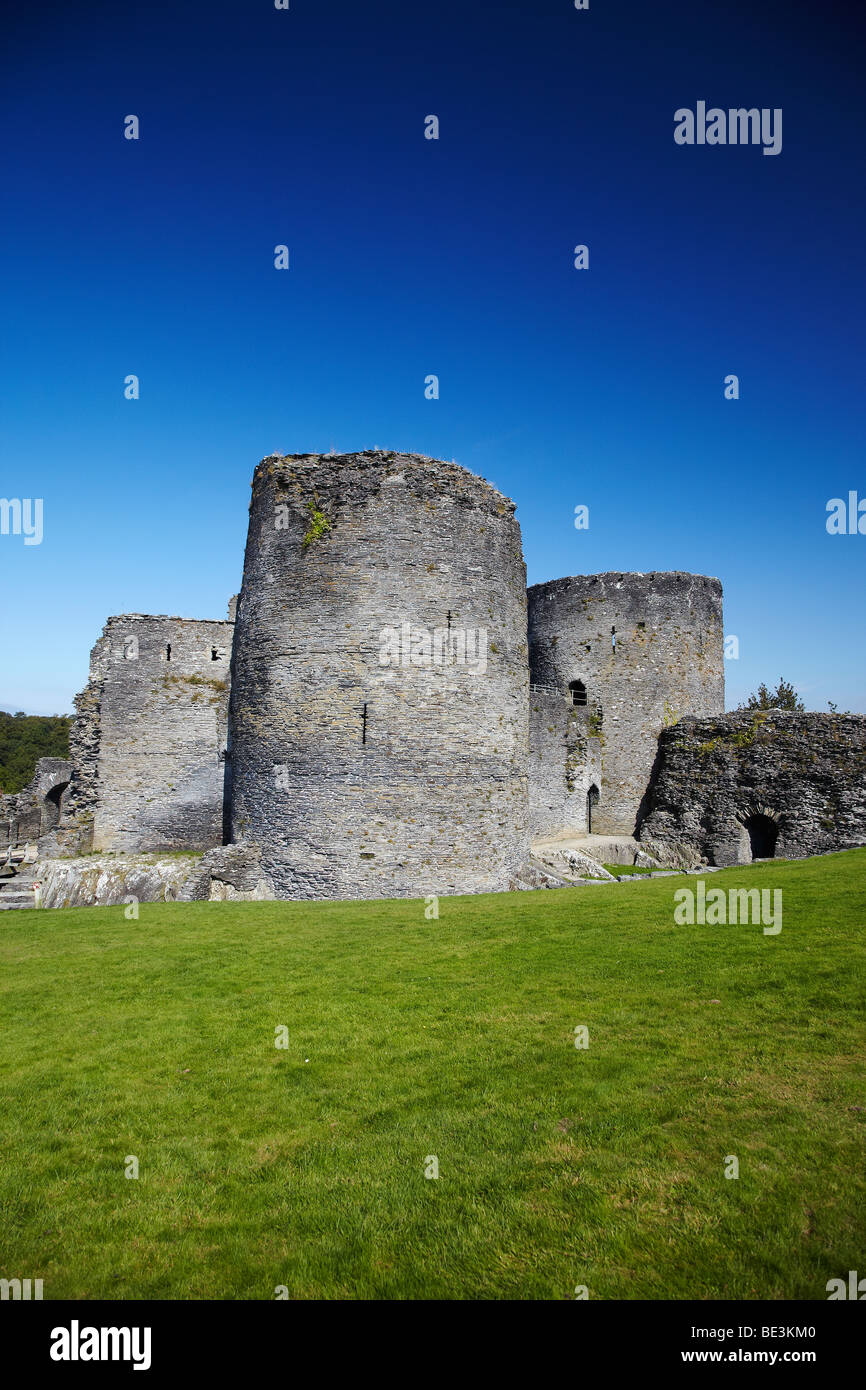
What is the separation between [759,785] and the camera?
76.8 ft

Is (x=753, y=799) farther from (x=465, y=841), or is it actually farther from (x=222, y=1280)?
(x=222, y=1280)

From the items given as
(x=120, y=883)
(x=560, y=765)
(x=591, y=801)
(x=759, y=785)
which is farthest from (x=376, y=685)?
(x=591, y=801)

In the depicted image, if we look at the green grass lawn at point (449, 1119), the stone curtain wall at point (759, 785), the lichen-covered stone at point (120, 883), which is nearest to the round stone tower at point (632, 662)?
the stone curtain wall at point (759, 785)

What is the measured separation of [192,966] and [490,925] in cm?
490

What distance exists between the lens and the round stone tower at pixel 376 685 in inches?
658

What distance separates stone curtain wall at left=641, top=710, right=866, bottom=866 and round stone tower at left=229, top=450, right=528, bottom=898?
9.73 metres

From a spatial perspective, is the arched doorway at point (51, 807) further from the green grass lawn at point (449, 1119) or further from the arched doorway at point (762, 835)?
the arched doorway at point (762, 835)

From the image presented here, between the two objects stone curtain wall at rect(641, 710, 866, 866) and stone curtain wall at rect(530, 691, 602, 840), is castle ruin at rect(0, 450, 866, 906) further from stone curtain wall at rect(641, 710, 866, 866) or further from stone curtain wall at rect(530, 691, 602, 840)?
stone curtain wall at rect(530, 691, 602, 840)

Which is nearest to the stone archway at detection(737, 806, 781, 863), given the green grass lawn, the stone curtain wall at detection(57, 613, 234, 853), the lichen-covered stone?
the green grass lawn

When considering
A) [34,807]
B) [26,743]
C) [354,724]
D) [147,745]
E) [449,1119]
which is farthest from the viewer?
[26,743]

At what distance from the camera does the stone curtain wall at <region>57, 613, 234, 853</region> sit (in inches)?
841

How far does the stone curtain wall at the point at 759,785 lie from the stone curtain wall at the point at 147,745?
49.9ft

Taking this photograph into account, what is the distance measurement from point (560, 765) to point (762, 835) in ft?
23.9

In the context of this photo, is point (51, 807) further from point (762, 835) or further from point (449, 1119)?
point (449, 1119)
